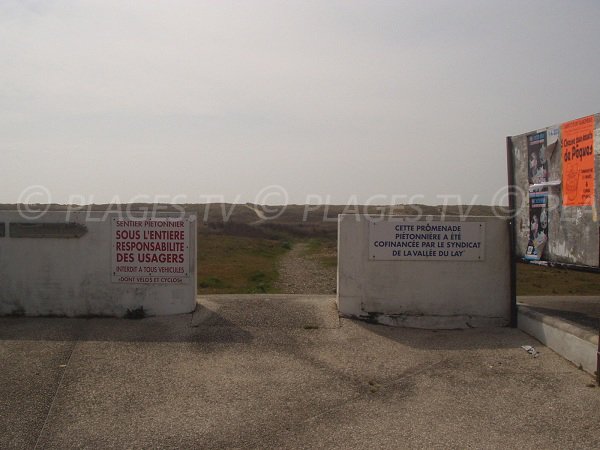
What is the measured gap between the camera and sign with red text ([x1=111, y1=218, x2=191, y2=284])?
9.40 metres

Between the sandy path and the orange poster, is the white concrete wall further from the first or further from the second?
the sandy path

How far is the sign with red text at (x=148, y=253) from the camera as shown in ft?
30.8

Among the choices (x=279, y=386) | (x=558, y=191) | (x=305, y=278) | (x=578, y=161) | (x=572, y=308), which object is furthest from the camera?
(x=305, y=278)

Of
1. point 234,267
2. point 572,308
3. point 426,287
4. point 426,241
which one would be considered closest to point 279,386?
point 426,287

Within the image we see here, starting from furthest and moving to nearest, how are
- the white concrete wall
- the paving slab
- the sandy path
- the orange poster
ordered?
the sandy path, the white concrete wall, the paving slab, the orange poster

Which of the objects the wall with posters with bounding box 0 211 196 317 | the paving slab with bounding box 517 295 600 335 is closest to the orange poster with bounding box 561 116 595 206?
the paving slab with bounding box 517 295 600 335

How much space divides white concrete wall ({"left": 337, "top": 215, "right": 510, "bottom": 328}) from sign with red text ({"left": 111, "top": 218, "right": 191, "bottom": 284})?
102 inches

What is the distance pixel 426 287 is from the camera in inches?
360

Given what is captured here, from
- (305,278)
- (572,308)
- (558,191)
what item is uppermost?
(558,191)

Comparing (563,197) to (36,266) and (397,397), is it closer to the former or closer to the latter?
(397,397)

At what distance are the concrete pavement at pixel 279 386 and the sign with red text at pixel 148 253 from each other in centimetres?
71

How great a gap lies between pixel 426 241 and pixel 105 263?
519cm

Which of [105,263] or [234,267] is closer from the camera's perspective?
[105,263]

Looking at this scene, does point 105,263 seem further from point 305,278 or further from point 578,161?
point 305,278
